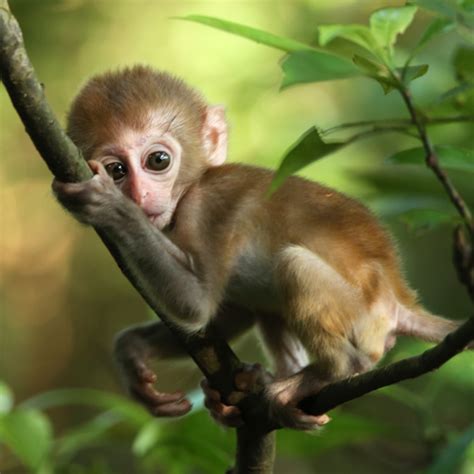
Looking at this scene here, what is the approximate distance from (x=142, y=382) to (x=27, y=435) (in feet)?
1.67

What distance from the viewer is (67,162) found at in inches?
113

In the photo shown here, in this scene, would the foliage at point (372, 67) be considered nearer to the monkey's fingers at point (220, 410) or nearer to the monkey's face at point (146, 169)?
the monkey's fingers at point (220, 410)

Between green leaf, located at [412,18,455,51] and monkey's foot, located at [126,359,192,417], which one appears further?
monkey's foot, located at [126,359,192,417]

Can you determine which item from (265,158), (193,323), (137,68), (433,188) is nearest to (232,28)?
(193,323)

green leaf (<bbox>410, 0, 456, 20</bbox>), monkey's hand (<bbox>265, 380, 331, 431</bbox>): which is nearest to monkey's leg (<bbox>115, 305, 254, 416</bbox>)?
monkey's hand (<bbox>265, 380, 331, 431</bbox>)

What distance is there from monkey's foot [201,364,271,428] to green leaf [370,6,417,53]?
4.53 feet

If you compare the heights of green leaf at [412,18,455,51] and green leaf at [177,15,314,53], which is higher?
green leaf at [177,15,314,53]

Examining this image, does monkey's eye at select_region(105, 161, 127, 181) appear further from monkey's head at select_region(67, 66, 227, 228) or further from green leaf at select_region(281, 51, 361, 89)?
green leaf at select_region(281, 51, 361, 89)

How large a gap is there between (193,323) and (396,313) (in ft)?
2.70

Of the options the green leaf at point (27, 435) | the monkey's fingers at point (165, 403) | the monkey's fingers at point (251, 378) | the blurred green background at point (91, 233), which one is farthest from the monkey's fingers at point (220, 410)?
the blurred green background at point (91, 233)

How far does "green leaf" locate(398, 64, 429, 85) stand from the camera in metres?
2.29

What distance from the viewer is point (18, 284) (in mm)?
10914

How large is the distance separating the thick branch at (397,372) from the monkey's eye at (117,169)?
1.20 m

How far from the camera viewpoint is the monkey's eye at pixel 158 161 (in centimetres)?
393
